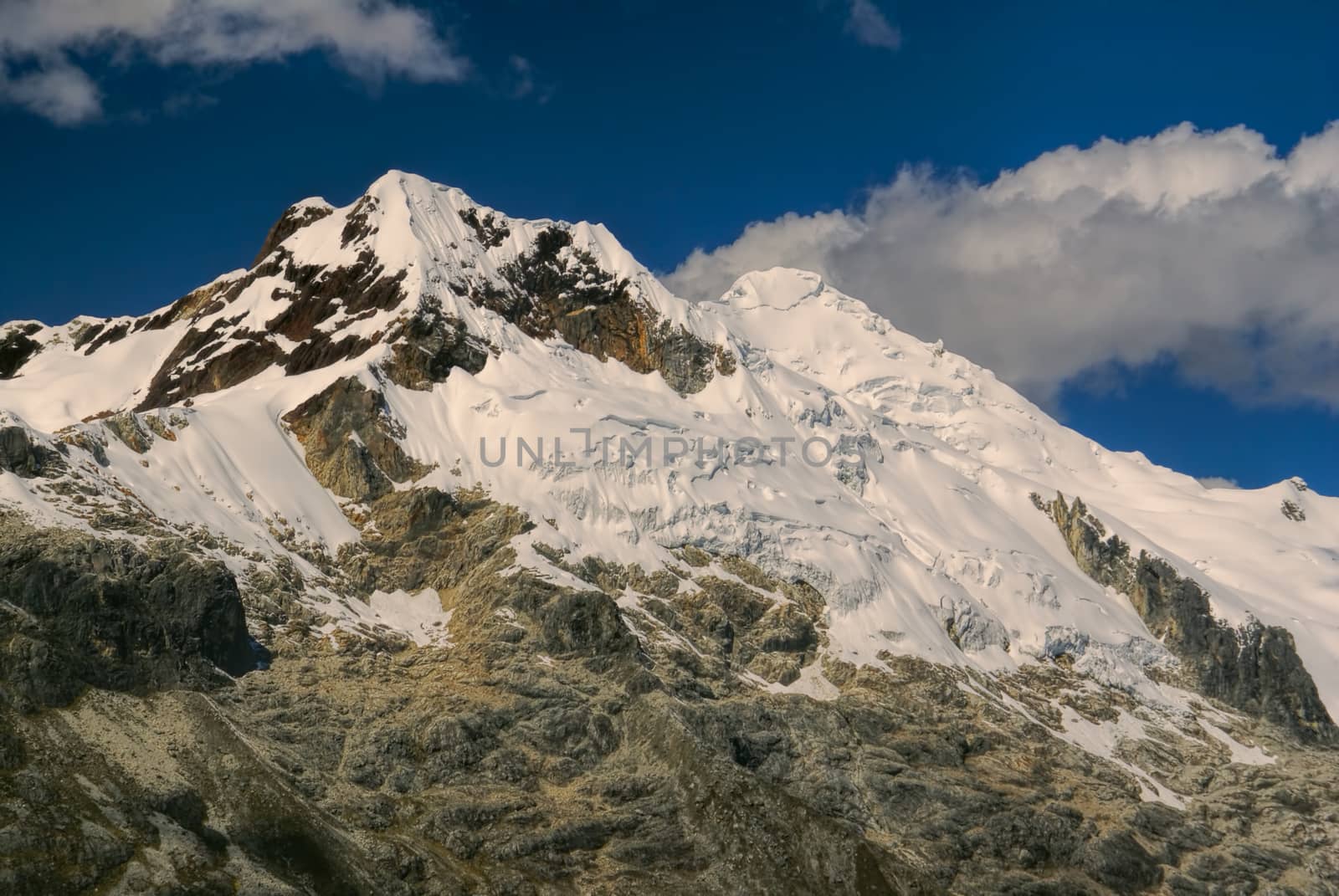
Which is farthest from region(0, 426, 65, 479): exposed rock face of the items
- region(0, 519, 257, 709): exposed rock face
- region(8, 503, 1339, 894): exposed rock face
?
region(8, 503, 1339, 894): exposed rock face

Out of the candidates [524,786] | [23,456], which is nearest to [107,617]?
[23,456]

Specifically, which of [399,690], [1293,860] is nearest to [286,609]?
[399,690]

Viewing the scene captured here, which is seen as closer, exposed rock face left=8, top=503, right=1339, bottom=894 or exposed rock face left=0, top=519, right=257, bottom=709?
exposed rock face left=8, top=503, right=1339, bottom=894

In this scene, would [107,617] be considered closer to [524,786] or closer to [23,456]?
[23,456]

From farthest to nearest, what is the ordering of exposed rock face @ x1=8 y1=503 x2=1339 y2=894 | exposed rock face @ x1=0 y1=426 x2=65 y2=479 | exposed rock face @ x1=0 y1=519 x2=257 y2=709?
exposed rock face @ x1=0 y1=426 x2=65 y2=479 → exposed rock face @ x1=0 y1=519 x2=257 y2=709 → exposed rock face @ x1=8 y1=503 x2=1339 y2=894

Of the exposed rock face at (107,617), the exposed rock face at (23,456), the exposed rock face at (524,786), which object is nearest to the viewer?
the exposed rock face at (524,786)

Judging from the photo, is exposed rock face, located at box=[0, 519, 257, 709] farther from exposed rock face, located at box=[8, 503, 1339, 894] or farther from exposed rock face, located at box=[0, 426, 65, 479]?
exposed rock face, located at box=[0, 426, 65, 479]

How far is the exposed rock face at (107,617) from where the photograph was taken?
513ft

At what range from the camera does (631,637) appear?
194625mm

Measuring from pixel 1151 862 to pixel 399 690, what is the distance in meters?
106

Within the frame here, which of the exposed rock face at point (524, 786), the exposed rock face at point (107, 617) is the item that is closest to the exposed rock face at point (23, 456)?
the exposed rock face at point (107, 617)

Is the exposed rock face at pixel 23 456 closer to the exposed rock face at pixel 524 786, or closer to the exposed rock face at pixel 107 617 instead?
the exposed rock face at pixel 107 617

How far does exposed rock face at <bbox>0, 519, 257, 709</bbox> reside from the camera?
156 meters

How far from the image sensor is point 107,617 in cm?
16712
